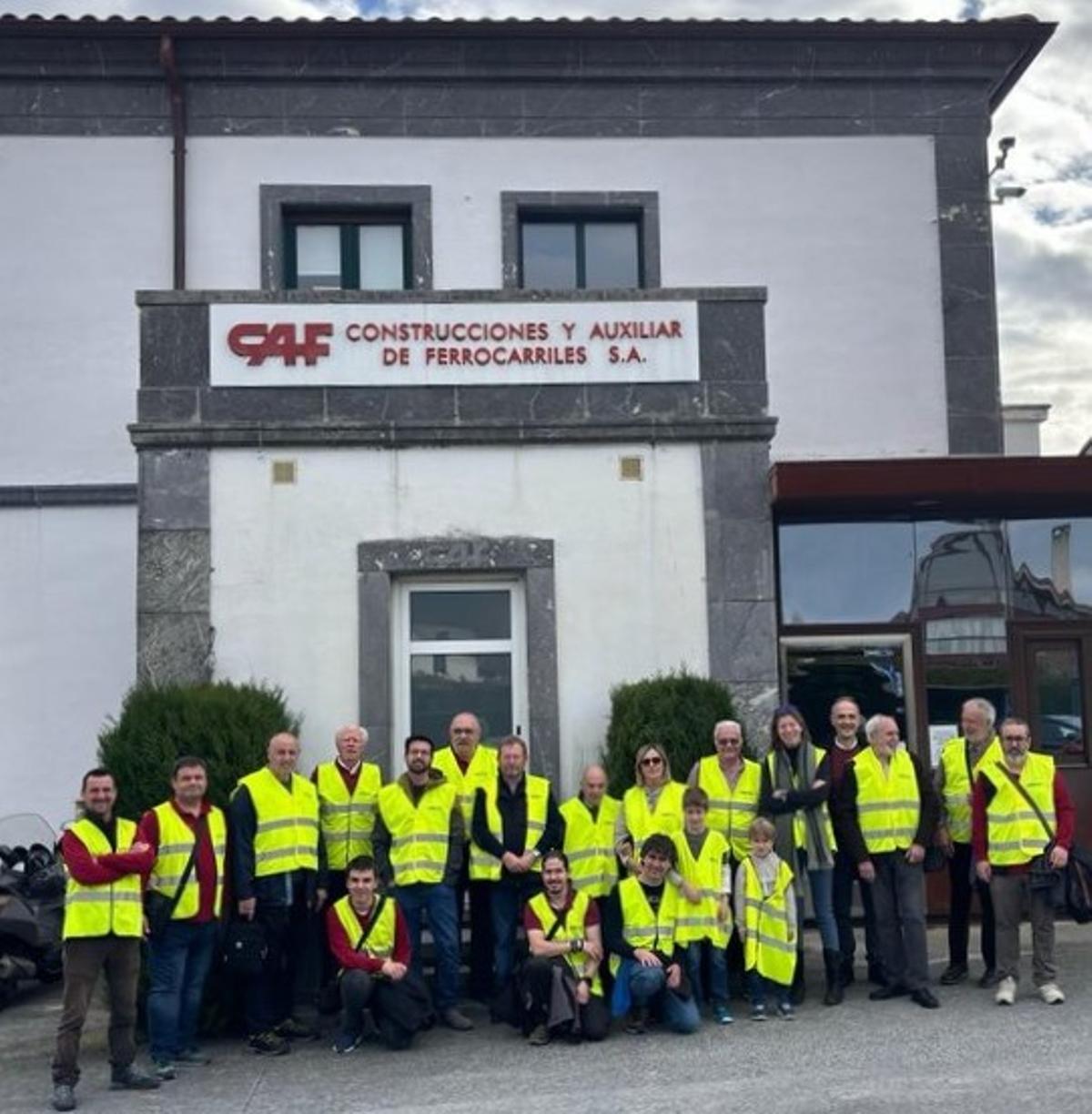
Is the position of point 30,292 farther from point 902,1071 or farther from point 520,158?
point 902,1071

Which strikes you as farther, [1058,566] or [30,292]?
[30,292]

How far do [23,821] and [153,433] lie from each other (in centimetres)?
314

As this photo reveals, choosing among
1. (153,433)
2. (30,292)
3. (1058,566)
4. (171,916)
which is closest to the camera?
(171,916)

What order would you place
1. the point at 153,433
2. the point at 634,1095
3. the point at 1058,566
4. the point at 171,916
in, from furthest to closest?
the point at 1058,566 < the point at 153,433 < the point at 171,916 < the point at 634,1095

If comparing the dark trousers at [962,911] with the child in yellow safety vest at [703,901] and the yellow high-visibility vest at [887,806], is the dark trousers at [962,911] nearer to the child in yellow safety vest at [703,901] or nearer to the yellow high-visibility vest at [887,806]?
the yellow high-visibility vest at [887,806]

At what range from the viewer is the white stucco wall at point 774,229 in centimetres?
1521

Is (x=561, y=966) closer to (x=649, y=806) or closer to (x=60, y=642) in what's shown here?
(x=649, y=806)

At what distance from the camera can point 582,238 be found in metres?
15.8

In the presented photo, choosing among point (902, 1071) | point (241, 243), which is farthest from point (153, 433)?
point (902, 1071)

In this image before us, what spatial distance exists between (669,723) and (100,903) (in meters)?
3.93

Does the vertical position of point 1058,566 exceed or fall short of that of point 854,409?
it falls short

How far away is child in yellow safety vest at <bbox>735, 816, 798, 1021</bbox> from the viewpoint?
902 cm

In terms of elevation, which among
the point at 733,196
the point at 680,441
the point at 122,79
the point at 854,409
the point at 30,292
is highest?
the point at 122,79

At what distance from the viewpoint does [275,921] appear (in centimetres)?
871
